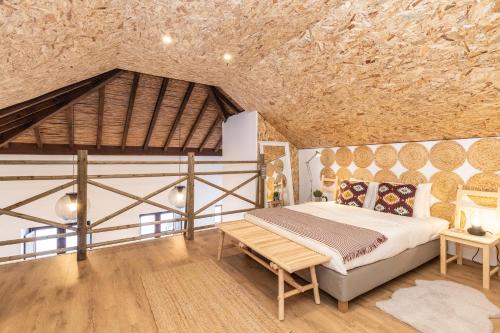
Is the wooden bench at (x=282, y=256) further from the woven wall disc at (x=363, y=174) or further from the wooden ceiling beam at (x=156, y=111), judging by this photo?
the wooden ceiling beam at (x=156, y=111)

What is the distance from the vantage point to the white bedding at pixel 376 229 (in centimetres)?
231

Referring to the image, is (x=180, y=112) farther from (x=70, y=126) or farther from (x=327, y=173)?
(x=327, y=173)

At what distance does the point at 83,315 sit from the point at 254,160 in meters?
3.76

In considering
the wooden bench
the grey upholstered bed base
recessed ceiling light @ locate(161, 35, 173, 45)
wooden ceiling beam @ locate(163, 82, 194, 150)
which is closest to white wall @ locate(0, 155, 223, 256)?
wooden ceiling beam @ locate(163, 82, 194, 150)

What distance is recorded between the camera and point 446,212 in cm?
355

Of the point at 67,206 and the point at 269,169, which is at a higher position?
the point at 269,169

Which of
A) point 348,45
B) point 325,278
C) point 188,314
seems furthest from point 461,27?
point 188,314

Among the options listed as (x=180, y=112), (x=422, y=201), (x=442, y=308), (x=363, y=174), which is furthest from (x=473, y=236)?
(x=180, y=112)

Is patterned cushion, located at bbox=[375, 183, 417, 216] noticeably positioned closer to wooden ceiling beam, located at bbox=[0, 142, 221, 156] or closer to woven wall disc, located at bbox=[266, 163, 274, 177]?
woven wall disc, located at bbox=[266, 163, 274, 177]

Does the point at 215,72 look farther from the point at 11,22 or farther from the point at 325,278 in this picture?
the point at 325,278

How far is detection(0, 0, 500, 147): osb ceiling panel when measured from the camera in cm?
213

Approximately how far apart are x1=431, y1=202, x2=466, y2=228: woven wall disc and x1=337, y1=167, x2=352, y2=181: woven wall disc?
1503 millimetres

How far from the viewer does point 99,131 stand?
568cm

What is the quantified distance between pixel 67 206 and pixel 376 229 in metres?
3.79
